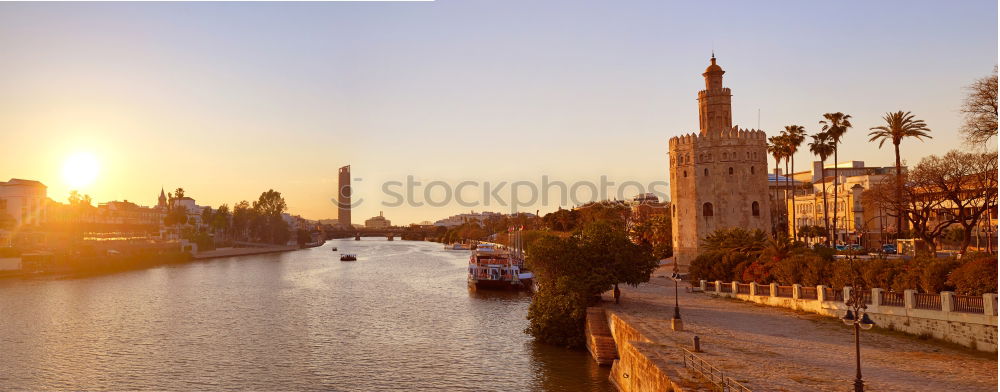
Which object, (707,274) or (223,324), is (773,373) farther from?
(223,324)

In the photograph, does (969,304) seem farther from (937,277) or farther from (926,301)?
(937,277)

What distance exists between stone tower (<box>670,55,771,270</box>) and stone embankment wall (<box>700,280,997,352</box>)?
86.5 feet

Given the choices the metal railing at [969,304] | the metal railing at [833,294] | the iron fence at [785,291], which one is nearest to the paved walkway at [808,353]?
the metal railing at [833,294]

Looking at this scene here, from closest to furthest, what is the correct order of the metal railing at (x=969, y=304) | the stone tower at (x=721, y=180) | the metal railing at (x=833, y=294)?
1. the metal railing at (x=969, y=304)
2. the metal railing at (x=833, y=294)
3. the stone tower at (x=721, y=180)

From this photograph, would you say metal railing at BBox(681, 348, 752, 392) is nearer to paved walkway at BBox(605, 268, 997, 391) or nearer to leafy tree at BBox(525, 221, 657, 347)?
paved walkway at BBox(605, 268, 997, 391)

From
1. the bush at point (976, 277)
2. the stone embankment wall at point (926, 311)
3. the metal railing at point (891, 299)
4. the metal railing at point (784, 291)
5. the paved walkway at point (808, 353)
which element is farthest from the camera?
the metal railing at point (784, 291)

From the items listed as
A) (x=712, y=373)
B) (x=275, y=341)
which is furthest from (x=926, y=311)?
(x=275, y=341)

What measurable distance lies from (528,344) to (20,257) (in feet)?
295

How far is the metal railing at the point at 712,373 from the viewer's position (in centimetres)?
2119

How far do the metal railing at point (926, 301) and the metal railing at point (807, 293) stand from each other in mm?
7774

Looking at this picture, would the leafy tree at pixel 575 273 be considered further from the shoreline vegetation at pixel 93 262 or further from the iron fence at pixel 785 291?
the shoreline vegetation at pixel 93 262

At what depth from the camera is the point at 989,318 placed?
94.4 ft

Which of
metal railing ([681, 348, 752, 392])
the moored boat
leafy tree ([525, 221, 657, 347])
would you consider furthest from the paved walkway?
the moored boat

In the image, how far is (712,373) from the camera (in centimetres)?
2344
